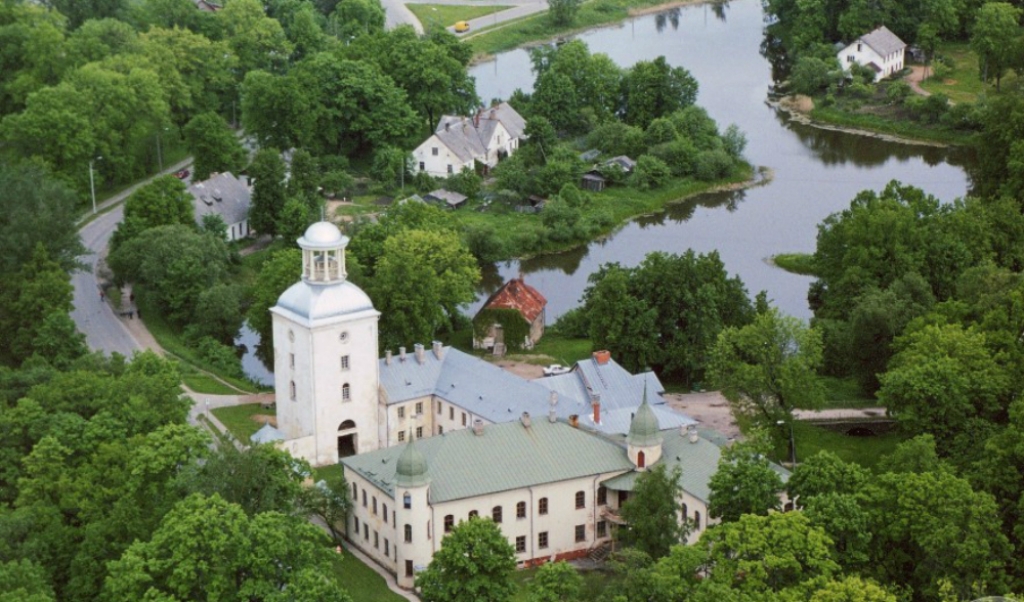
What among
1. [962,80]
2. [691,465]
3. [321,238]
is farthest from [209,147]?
[962,80]

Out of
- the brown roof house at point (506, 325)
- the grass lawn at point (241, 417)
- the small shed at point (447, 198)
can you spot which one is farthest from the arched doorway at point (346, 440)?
the small shed at point (447, 198)

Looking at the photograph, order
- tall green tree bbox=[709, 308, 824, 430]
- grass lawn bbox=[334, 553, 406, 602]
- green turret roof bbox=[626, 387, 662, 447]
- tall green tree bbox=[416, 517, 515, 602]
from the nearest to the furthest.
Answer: tall green tree bbox=[416, 517, 515, 602] → grass lawn bbox=[334, 553, 406, 602] → green turret roof bbox=[626, 387, 662, 447] → tall green tree bbox=[709, 308, 824, 430]

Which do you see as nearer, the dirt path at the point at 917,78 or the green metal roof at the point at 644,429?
the green metal roof at the point at 644,429

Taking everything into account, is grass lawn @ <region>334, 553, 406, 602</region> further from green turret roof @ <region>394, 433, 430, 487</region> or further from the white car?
the white car

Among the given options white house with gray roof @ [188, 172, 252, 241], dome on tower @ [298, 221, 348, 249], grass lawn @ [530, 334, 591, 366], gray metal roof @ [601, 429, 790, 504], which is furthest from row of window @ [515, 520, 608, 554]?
white house with gray roof @ [188, 172, 252, 241]

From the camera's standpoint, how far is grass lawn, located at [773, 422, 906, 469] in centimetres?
7888

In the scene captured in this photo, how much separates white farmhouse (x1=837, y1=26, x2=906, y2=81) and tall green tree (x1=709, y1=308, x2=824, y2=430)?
72173 mm

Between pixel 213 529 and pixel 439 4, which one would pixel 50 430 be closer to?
pixel 213 529

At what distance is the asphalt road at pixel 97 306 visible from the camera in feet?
307

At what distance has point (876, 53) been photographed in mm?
147000

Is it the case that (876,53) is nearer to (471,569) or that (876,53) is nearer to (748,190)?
(748,190)

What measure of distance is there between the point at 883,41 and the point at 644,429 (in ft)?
281

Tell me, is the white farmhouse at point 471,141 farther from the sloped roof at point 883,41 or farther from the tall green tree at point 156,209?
the sloped roof at point 883,41

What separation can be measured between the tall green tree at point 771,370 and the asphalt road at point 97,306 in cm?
3030
